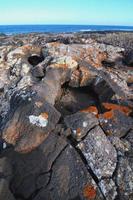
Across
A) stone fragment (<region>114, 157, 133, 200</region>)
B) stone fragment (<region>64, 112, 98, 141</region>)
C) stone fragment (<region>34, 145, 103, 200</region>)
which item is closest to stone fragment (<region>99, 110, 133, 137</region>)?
stone fragment (<region>64, 112, 98, 141</region>)

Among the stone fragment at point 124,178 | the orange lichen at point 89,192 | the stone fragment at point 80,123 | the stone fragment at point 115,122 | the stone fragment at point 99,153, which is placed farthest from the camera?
the stone fragment at point 115,122

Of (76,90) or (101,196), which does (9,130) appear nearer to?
(101,196)

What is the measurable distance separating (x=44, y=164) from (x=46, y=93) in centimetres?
354

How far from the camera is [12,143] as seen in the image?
9672 millimetres

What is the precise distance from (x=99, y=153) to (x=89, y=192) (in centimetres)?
146

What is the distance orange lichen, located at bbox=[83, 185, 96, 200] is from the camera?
845 centimetres

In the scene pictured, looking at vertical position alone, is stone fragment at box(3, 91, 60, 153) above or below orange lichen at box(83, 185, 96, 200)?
above

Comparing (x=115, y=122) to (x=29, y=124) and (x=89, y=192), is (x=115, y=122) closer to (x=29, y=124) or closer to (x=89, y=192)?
(x=89, y=192)

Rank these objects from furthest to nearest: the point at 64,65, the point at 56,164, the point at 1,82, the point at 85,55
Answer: the point at 85,55, the point at 1,82, the point at 64,65, the point at 56,164

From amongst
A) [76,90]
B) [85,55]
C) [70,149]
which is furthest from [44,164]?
[85,55]

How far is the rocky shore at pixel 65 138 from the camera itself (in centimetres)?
864

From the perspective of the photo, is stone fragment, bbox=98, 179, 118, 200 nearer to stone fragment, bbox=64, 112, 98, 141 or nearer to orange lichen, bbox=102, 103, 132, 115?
stone fragment, bbox=64, 112, 98, 141

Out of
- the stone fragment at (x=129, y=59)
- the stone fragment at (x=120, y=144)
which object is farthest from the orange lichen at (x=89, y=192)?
the stone fragment at (x=129, y=59)

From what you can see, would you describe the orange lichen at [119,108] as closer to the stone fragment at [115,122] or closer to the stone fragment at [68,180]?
the stone fragment at [115,122]
